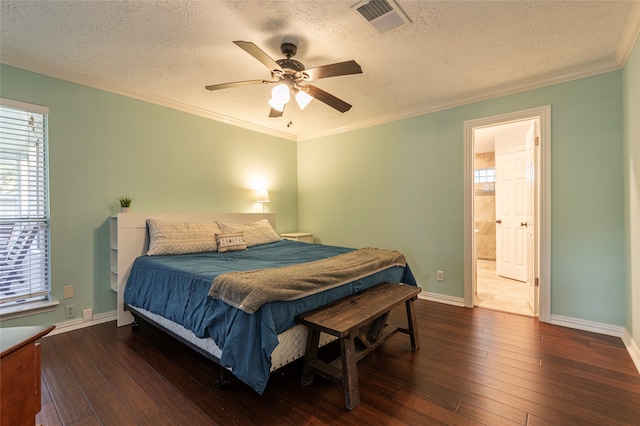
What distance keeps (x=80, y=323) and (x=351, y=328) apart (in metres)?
2.78

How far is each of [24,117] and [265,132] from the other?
2726 millimetres

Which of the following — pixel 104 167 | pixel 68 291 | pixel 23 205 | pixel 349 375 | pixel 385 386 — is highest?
pixel 104 167

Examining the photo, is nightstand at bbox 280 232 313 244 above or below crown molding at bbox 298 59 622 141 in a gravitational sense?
below

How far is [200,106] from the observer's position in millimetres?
3678

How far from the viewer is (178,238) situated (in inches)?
117

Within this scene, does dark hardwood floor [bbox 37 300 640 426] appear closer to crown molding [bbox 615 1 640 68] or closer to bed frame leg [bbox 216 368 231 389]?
bed frame leg [bbox 216 368 231 389]

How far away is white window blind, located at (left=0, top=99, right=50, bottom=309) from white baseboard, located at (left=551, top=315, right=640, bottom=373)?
191 inches

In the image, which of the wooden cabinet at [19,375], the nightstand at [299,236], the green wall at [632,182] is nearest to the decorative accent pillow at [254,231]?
the nightstand at [299,236]

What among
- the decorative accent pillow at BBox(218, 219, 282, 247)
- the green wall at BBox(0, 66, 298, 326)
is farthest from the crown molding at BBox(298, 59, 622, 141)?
the green wall at BBox(0, 66, 298, 326)

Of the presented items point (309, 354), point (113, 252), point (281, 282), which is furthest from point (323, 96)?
→ point (113, 252)

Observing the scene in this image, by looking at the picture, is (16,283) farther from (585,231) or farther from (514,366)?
(585,231)

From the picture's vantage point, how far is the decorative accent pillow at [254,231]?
3.56 meters

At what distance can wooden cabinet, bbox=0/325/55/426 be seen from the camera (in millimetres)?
886

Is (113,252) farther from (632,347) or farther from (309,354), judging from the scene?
(632,347)
